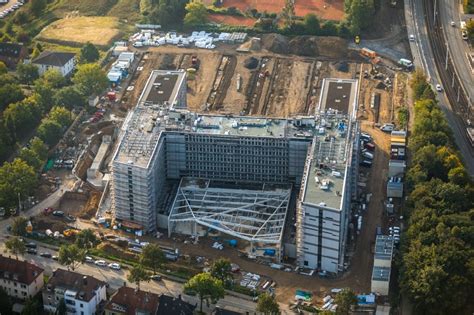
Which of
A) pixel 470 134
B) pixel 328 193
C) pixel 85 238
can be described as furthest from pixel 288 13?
pixel 85 238

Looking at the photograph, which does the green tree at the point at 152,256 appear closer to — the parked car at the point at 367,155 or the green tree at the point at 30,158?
the green tree at the point at 30,158

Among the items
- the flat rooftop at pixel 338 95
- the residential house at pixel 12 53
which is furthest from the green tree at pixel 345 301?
the residential house at pixel 12 53

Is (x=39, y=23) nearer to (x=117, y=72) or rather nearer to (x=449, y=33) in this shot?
(x=117, y=72)

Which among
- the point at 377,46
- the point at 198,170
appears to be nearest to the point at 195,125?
the point at 198,170

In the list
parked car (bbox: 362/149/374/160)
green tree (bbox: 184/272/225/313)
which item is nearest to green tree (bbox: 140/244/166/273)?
green tree (bbox: 184/272/225/313)

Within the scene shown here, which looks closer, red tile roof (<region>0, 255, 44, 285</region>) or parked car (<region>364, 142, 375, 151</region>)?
red tile roof (<region>0, 255, 44, 285</region>)

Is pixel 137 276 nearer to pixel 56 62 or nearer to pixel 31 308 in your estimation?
pixel 31 308

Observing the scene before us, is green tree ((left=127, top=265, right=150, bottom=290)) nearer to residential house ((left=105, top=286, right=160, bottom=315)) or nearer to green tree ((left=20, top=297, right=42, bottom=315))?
residential house ((left=105, top=286, right=160, bottom=315))
